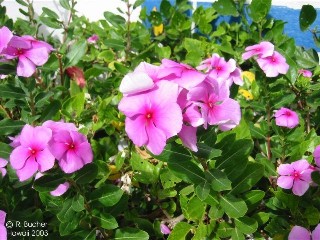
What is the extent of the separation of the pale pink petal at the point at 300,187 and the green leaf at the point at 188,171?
1.04ft

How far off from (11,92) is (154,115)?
0.60m

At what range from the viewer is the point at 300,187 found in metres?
1.12

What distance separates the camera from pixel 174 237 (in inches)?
45.1

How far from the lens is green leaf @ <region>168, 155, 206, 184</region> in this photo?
3.18ft

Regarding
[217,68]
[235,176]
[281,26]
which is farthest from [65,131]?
[281,26]

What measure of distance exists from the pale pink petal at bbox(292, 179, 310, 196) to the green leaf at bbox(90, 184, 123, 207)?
50 cm

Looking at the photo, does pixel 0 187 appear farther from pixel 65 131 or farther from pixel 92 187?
pixel 65 131

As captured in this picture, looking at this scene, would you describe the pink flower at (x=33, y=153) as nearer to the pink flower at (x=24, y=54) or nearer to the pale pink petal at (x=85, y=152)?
the pale pink petal at (x=85, y=152)

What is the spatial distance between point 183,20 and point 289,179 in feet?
3.74

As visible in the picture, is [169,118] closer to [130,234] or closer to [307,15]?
[130,234]

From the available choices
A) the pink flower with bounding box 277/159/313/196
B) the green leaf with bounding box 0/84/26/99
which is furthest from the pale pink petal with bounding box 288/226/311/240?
the green leaf with bounding box 0/84/26/99

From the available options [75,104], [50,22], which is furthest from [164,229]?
[50,22]

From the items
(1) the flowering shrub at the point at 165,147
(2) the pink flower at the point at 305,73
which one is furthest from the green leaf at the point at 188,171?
(2) the pink flower at the point at 305,73

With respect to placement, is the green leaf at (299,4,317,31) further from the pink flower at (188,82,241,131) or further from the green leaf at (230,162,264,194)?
the pink flower at (188,82,241,131)
